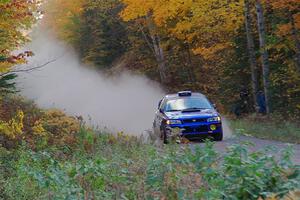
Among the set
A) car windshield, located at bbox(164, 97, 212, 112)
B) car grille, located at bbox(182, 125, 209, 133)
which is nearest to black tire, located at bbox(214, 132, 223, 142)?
car grille, located at bbox(182, 125, 209, 133)

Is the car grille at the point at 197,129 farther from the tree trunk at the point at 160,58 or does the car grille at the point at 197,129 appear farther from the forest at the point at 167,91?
the tree trunk at the point at 160,58

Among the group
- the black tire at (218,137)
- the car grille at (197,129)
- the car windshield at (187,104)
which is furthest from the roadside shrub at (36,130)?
the black tire at (218,137)

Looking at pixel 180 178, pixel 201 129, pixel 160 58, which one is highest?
pixel 160 58

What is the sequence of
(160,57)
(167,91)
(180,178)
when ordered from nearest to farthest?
(180,178)
(160,57)
(167,91)

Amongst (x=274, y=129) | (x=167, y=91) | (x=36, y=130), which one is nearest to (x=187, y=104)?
(x=274, y=129)

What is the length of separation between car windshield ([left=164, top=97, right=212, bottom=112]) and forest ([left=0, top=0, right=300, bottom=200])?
5.11 ft

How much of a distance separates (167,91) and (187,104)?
1954cm

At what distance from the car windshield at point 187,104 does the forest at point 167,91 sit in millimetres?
1558

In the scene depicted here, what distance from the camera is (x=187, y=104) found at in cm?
1944

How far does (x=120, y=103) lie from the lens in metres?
39.3

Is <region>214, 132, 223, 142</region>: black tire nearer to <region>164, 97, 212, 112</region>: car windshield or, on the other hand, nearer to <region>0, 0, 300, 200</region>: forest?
<region>0, 0, 300, 200</region>: forest

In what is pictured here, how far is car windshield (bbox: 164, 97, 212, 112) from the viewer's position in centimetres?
1917

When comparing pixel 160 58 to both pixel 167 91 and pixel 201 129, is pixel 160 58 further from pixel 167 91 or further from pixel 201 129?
pixel 201 129

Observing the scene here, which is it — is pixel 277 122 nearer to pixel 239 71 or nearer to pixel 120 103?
pixel 239 71
